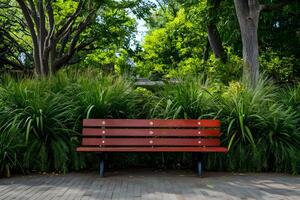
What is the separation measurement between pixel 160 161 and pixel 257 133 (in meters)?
1.99

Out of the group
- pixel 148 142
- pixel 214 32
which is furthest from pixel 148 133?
pixel 214 32

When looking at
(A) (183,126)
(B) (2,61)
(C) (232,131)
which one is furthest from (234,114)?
(B) (2,61)

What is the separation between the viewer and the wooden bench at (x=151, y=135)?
24.7ft

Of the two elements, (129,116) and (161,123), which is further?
(129,116)

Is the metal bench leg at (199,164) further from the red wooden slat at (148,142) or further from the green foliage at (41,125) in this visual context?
the green foliage at (41,125)

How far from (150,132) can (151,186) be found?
1.32m

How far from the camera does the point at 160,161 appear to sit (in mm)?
8469

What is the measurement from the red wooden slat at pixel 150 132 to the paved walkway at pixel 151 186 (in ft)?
2.45

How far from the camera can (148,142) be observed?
25.0 feet

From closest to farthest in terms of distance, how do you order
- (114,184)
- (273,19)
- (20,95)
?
(114,184)
(20,95)
(273,19)

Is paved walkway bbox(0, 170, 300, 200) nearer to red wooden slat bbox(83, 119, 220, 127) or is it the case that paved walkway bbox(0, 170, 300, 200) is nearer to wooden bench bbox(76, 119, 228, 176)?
wooden bench bbox(76, 119, 228, 176)

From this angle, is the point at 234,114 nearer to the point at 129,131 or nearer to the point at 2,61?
the point at 129,131

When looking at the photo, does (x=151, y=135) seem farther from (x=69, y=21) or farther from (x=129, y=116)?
(x=69, y=21)

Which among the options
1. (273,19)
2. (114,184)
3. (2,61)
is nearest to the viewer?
(114,184)
